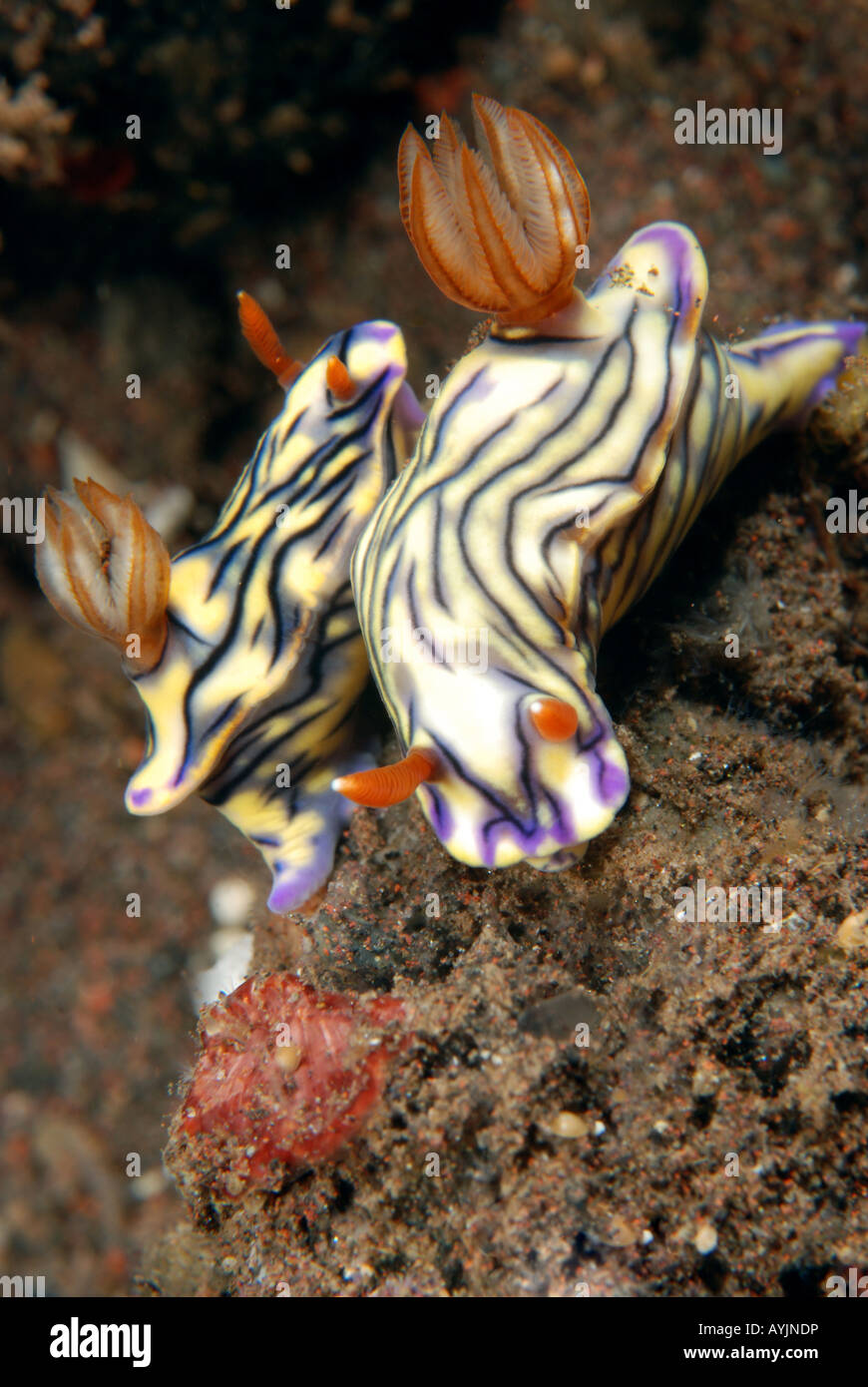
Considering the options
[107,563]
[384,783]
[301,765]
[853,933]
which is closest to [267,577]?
[107,563]

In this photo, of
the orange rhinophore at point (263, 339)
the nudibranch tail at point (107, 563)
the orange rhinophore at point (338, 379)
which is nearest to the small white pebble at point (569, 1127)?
the nudibranch tail at point (107, 563)

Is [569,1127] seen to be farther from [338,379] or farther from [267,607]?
[338,379]

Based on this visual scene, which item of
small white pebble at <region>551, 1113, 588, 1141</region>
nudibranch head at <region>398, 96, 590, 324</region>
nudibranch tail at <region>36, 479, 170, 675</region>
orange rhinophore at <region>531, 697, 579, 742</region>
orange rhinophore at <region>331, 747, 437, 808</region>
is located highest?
nudibranch head at <region>398, 96, 590, 324</region>

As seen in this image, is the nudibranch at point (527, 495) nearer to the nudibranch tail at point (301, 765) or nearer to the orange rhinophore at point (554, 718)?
the orange rhinophore at point (554, 718)

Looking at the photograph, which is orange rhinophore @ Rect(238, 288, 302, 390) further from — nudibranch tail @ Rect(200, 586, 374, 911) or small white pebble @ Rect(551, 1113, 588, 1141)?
small white pebble @ Rect(551, 1113, 588, 1141)

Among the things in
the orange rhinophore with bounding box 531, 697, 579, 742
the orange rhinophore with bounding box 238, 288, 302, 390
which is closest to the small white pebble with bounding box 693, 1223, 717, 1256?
the orange rhinophore with bounding box 531, 697, 579, 742

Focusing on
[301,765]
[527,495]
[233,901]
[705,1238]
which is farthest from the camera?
[233,901]
